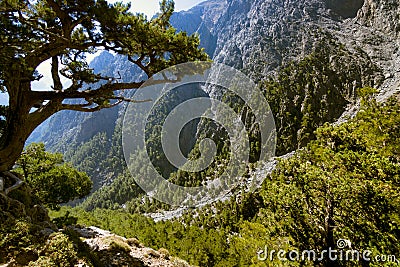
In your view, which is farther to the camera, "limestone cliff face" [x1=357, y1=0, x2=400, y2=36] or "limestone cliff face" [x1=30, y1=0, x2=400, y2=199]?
"limestone cliff face" [x1=357, y1=0, x2=400, y2=36]

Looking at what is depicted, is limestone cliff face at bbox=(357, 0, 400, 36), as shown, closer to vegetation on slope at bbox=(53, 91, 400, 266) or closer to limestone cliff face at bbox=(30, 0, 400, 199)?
limestone cliff face at bbox=(30, 0, 400, 199)

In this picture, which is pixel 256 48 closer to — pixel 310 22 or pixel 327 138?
pixel 310 22

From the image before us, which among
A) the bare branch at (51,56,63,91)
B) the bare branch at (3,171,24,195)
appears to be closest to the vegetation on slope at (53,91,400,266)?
the bare branch at (3,171,24,195)

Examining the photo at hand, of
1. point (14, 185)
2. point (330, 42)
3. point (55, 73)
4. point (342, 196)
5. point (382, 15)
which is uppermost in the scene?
point (382, 15)

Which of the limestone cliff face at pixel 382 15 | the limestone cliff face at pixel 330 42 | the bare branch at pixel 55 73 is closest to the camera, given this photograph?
the bare branch at pixel 55 73

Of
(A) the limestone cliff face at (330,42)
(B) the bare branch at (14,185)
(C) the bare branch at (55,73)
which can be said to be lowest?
(B) the bare branch at (14,185)

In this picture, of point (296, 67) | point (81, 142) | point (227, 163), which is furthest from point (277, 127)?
point (81, 142)

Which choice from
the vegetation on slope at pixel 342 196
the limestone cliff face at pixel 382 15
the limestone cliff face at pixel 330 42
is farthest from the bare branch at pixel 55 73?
the limestone cliff face at pixel 382 15

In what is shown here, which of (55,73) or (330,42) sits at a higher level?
(330,42)

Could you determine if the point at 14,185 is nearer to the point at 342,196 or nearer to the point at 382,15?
the point at 342,196

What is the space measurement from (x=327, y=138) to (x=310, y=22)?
122099 mm

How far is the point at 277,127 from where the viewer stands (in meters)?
84.7

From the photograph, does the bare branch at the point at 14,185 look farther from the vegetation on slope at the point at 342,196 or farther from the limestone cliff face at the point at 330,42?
the limestone cliff face at the point at 330,42

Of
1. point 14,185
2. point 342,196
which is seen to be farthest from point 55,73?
point 342,196
